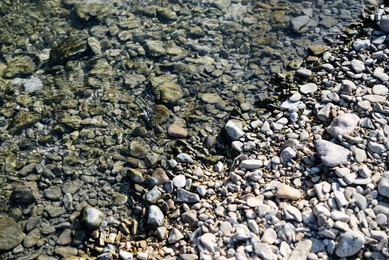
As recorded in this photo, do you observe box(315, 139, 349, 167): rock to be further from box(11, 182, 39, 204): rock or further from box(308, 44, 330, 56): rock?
box(11, 182, 39, 204): rock

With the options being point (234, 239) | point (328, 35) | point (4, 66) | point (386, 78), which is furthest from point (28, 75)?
point (386, 78)

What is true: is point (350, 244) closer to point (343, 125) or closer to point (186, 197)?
point (343, 125)

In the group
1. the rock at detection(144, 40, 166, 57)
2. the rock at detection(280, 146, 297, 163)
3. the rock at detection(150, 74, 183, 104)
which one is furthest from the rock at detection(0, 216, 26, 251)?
the rock at detection(144, 40, 166, 57)

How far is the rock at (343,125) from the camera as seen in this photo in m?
4.51

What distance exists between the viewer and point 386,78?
508cm

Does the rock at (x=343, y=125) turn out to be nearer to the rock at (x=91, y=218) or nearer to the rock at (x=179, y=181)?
the rock at (x=179, y=181)

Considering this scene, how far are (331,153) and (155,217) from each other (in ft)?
5.72

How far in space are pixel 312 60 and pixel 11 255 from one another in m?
4.00

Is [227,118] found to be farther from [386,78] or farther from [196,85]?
[386,78]

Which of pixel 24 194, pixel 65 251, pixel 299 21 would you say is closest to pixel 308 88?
pixel 299 21

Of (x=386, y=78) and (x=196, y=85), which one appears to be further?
(x=196, y=85)

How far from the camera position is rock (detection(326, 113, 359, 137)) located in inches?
178

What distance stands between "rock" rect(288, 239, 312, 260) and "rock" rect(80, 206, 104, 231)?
72.2 inches

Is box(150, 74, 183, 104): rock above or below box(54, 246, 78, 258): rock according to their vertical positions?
above
